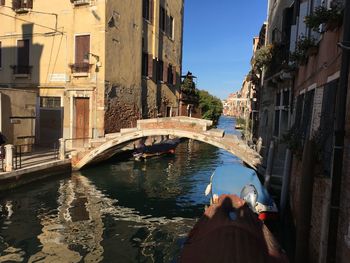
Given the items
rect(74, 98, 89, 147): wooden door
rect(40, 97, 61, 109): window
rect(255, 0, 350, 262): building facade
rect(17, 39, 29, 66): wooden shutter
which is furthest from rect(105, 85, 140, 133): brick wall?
rect(255, 0, 350, 262): building facade

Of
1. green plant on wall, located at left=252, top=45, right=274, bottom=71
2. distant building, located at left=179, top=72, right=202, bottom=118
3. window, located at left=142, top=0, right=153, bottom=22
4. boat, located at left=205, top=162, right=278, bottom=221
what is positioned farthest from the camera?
distant building, located at left=179, top=72, right=202, bottom=118

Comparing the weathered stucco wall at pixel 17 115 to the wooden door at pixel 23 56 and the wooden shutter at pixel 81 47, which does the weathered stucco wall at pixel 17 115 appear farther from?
the wooden door at pixel 23 56

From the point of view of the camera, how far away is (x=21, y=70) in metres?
16.0

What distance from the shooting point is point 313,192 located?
17.4 feet

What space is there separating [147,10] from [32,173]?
10.4m

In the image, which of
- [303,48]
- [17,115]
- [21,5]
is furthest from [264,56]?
[21,5]

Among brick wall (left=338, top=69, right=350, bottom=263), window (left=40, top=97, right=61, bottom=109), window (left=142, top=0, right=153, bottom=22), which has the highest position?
window (left=142, top=0, right=153, bottom=22)

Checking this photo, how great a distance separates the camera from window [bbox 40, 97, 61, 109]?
15.6m

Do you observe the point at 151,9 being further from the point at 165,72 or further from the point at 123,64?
the point at 123,64

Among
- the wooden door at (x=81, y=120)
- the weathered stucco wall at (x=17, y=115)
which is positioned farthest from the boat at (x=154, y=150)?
the weathered stucco wall at (x=17, y=115)

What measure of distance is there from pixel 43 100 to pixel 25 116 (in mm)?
3107

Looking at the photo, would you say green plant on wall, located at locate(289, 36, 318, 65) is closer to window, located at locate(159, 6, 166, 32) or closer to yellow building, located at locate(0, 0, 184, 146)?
yellow building, located at locate(0, 0, 184, 146)

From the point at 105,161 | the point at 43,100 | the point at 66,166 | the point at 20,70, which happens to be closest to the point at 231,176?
the point at 66,166

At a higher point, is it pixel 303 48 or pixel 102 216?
pixel 303 48
